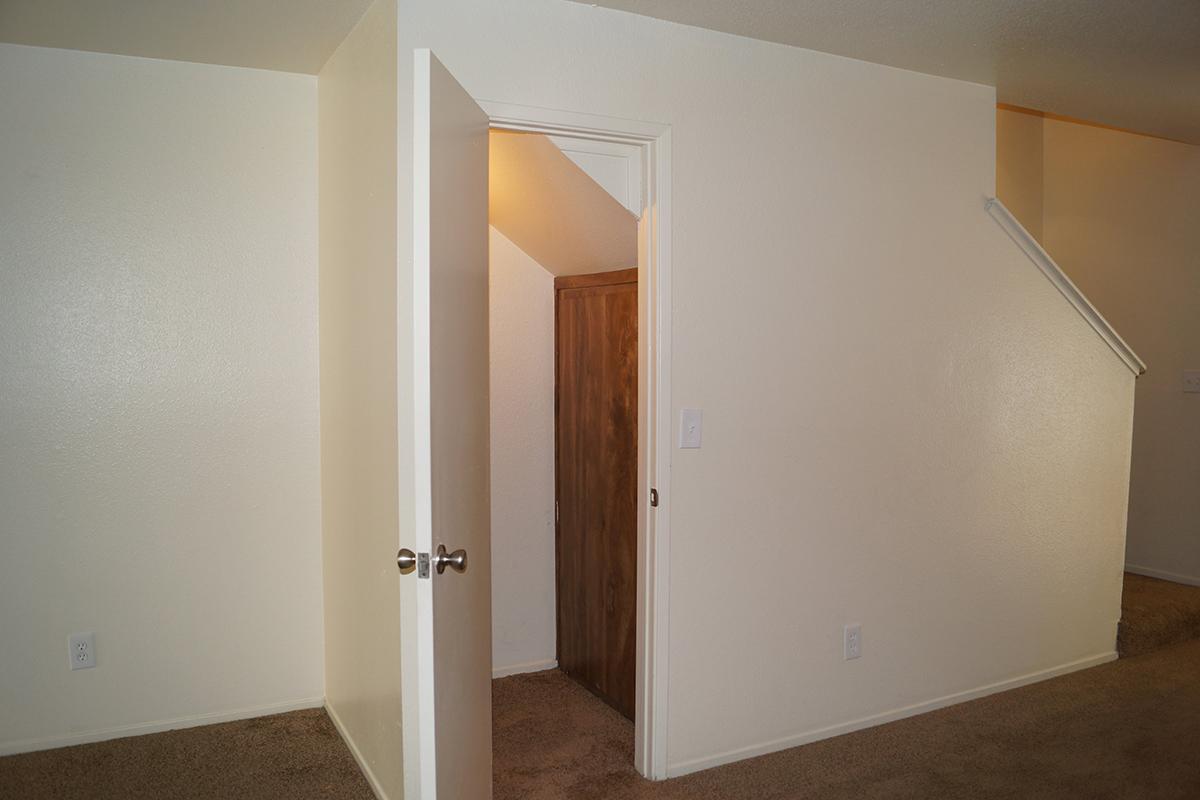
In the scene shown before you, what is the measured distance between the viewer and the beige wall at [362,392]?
2.23m

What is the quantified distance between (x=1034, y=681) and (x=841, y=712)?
3.09 feet

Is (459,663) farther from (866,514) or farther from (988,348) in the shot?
(988,348)

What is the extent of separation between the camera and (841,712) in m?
2.88

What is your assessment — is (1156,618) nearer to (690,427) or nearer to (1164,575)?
(1164,575)

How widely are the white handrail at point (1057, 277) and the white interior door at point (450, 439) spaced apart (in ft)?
6.46

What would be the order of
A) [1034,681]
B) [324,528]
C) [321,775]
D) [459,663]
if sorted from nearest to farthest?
[459,663] < [321,775] < [324,528] < [1034,681]

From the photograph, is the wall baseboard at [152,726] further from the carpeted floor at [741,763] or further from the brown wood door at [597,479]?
the brown wood door at [597,479]

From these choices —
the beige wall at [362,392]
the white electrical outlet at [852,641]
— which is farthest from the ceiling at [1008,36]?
the white electrical outlet at [852,641]

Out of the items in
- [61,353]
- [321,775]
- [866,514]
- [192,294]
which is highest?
[192,294]

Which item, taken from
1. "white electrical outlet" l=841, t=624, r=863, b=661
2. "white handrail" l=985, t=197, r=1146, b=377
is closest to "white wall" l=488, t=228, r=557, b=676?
"white electrical outlet" l=841, t=624, r=863, b=661

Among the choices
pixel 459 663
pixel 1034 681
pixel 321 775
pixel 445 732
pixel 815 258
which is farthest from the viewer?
pixel 1034 681

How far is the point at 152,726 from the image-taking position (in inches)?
111

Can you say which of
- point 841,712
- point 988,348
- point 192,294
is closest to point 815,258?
point 988,348

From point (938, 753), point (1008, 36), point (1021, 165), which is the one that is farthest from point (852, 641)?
point (1021, 165)
